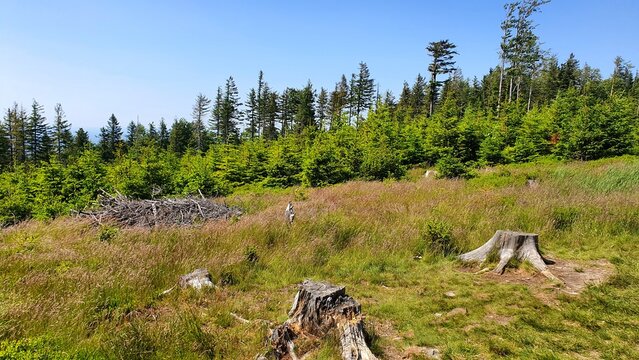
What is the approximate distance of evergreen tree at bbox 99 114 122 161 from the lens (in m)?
58.6

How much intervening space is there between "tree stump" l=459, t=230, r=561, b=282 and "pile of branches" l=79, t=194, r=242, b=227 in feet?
21.6

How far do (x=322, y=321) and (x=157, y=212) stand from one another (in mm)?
7581

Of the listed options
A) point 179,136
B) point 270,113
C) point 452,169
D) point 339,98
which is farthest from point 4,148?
point 452,169

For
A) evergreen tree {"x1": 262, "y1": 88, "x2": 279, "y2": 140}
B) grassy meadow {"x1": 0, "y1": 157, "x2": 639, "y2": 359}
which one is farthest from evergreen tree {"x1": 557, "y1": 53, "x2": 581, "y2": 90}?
grassy meadow {"x1": 0, "y1": 157, "x2": 639, "y2": 359}

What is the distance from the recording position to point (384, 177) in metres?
18.5

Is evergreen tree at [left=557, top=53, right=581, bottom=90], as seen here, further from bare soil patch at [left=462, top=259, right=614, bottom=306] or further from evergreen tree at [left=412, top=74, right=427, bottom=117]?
bare soil patch at [left=462, top=259, right=614, bottom=306]

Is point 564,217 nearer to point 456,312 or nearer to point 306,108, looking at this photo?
point 456,312

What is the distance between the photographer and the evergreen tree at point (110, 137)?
58.6m

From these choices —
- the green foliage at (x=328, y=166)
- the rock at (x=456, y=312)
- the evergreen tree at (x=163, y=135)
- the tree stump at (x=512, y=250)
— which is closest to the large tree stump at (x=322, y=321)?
the rock at (x=456, y=312)

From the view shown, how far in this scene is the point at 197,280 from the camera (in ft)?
17.4

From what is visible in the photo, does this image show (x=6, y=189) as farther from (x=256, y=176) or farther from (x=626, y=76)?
(x=626, y=76)

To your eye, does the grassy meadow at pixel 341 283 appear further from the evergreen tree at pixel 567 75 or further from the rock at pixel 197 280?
the evergreen tree at pixel 567 75

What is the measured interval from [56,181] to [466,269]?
2322cm

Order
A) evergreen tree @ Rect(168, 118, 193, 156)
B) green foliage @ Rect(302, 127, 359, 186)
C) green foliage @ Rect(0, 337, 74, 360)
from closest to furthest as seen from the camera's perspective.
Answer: green foliage @ Rect(0, 337, 74, 360), green foliage @ Rect(302, 127, 359, 186), evergreen tree @ Rect(168, 118, 193, 156)
